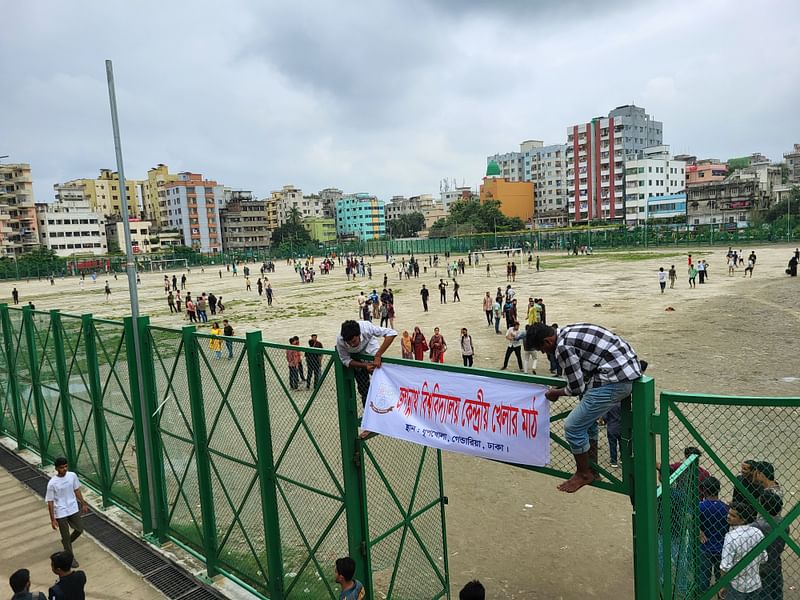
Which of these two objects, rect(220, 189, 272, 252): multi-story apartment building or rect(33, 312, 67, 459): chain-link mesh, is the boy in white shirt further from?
rect(220, 189, 272, 252): multi-story apartment building

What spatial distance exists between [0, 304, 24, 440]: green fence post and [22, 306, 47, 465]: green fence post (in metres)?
0.86

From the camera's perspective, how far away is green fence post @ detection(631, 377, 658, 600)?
3412mm

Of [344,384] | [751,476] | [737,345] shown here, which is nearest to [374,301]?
[737,345]

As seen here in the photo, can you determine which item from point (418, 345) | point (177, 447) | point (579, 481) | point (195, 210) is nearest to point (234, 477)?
point (177, 447)

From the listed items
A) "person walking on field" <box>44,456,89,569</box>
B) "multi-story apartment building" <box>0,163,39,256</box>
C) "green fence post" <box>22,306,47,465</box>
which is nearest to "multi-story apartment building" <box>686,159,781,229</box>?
"green fence post" <box>22,306,47,465</box>

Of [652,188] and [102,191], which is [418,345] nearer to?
[652,188]

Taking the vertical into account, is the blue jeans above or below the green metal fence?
above

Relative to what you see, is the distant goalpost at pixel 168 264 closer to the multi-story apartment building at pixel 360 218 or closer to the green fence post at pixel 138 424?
the multi-story apartment building at pixel 360 218

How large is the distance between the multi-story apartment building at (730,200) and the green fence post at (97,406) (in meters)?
100

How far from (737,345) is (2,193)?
109176 mm

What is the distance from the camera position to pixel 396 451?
674 centimetres

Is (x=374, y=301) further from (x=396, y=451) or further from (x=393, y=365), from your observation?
(x=393, y=365)

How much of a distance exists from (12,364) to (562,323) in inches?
715

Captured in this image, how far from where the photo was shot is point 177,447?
711 centimetres
